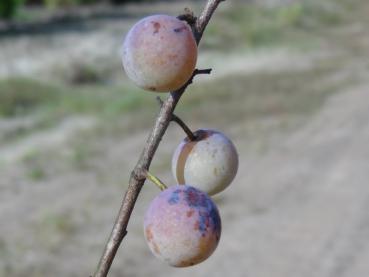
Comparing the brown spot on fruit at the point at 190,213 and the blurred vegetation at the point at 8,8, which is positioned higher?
the brown spot on fruit at the point at 190,213

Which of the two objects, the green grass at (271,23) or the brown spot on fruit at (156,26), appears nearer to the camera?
the brown spot on fruit at (156,26)

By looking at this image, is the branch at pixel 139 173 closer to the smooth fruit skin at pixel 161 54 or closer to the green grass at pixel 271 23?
the smooth fruit skin at pixel 161 54

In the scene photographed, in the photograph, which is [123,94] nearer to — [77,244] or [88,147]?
[88,147]

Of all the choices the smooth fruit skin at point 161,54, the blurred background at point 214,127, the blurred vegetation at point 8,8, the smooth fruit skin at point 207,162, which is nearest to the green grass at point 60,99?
the blurred background at point 214,127

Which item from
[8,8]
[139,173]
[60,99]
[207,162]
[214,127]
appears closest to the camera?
[139,173]

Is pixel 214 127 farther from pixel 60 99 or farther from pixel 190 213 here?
pixel 190 213

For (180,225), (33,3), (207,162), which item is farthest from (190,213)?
(33,3)
